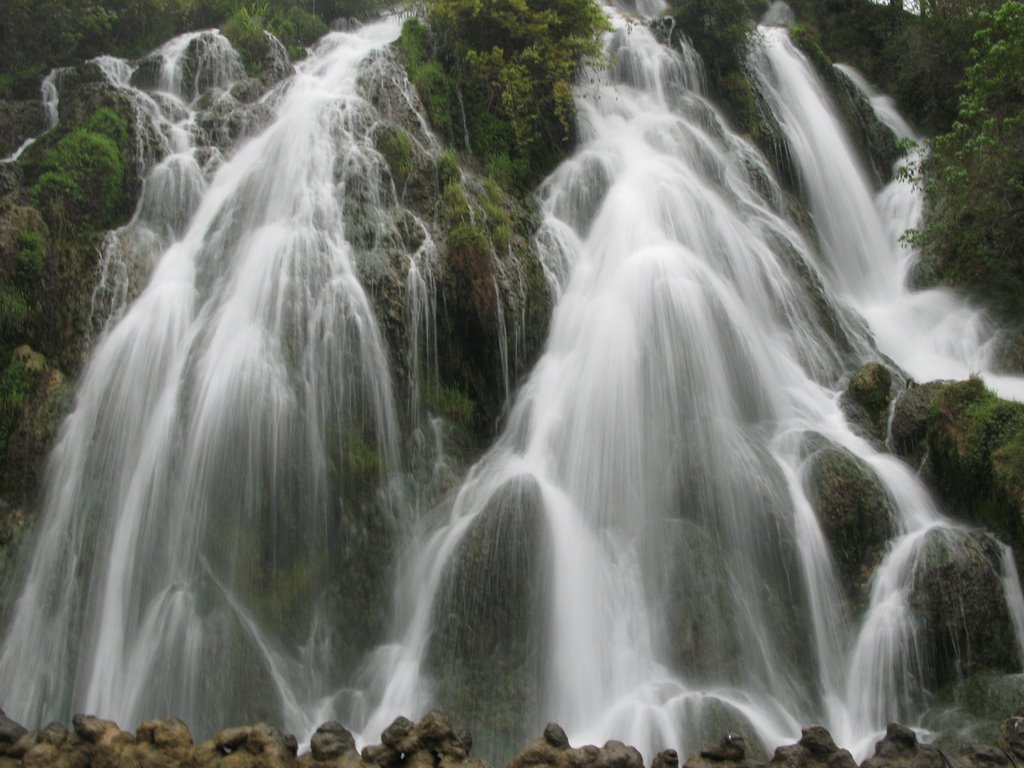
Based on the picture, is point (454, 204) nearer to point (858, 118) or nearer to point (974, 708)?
point (974, 708)

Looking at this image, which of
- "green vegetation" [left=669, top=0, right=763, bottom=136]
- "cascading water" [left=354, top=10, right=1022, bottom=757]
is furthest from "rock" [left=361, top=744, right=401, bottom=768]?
"green vegetation" [left=669, top=0, right=763, bottom=136]

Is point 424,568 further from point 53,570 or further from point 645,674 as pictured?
point 53,570

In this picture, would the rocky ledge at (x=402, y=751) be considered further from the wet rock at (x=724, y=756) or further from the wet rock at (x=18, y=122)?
the wet rock at (x=18, y=122)

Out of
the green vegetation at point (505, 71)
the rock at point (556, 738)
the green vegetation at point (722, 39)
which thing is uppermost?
the green vegetation at point (722, 39)

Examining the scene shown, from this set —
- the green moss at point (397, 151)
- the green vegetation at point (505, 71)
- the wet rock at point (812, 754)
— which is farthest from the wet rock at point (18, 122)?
the wet rock at point (812, 754)

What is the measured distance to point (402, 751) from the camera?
6707mm

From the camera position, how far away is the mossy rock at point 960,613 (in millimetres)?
8422

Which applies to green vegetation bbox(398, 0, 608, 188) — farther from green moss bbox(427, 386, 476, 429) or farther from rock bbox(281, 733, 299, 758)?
rock bbox(281, 733, 299, 758)

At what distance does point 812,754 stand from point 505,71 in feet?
47.6

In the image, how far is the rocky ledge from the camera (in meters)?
6.38

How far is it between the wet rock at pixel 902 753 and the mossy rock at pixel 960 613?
7.36 feet

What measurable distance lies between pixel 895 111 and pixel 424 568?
2041cm

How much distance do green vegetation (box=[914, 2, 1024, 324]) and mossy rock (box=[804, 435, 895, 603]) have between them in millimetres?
5956

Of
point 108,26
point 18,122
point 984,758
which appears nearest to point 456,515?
point 984,758
